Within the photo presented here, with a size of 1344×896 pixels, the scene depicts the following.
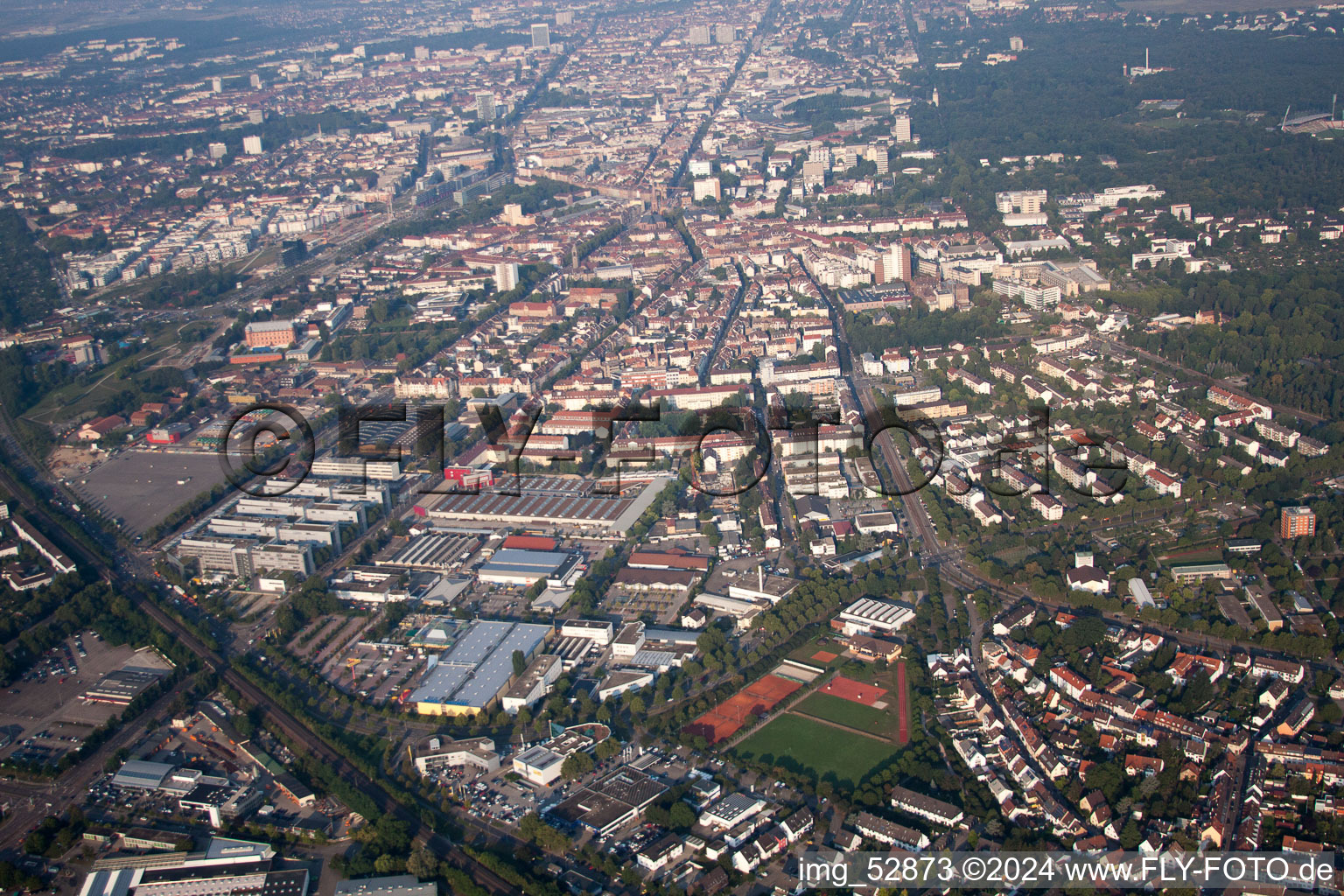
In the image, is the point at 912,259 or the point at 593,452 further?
the point at 912,259

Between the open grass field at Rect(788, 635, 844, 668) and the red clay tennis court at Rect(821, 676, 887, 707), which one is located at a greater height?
the red clay tennis court at Rect(821, 676, 887, 707)

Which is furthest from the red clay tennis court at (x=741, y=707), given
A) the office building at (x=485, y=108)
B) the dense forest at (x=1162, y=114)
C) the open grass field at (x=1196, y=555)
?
the office building at (x=485, y=108)

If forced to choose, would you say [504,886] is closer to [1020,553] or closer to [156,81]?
[1020,553]

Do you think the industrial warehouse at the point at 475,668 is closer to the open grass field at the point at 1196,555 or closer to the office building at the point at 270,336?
the open grass field at the point at 1196,555

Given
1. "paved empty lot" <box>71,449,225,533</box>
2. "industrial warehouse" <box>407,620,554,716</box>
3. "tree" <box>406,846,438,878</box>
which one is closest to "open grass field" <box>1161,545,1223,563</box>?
"industrial warehouse" <box>407,620,554,716</box>

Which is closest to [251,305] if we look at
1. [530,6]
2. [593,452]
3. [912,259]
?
[593,452]

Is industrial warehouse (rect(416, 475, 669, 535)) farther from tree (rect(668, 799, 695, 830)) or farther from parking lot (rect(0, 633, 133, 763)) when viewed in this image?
tree (rect(668, 799, 695, 830))
